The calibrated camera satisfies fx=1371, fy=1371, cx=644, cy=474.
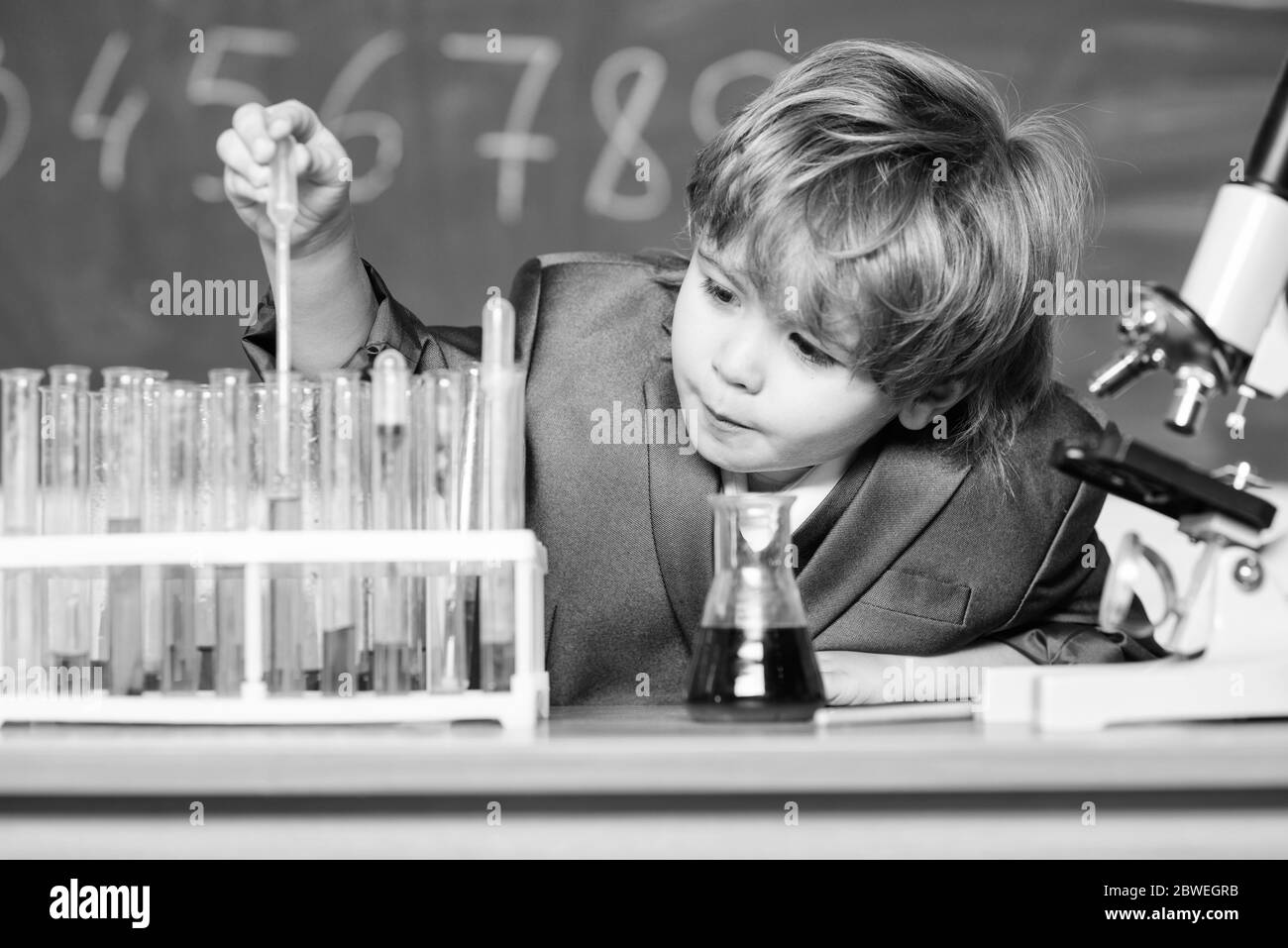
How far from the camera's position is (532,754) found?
64 centimetres

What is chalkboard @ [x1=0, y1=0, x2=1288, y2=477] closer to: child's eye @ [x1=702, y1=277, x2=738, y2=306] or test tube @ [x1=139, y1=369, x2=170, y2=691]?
child's eye @ [x1=702, y1=277, x2=738, y2=306]

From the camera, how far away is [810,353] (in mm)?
1123

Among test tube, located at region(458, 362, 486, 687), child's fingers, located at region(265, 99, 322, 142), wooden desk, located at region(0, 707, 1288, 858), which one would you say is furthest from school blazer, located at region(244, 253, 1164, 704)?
wooden desk, located at region(0, 707, 1288, 858)

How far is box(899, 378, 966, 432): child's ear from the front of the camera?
4.17 feet

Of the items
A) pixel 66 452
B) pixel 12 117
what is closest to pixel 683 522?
pixel 66 452

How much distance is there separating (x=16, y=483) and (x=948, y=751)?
0.58 meters

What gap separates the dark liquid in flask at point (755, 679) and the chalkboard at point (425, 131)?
1693 mm

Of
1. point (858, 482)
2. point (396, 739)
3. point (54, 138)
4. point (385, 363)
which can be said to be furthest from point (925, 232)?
point (54, 138)

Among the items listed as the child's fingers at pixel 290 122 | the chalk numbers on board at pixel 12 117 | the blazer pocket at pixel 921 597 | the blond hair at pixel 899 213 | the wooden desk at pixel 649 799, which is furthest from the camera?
the chalk numbers on board at pixel 12 117

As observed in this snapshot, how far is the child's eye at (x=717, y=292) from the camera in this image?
1146 millimetres

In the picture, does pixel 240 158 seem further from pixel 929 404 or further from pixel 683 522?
pixel 929 404

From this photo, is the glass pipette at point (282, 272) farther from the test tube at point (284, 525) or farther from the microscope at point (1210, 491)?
the microscope at point (1210, 491)

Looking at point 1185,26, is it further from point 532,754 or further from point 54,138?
point 532,754

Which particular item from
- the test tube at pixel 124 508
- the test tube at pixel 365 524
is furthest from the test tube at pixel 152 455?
the test tube at pixel 365 524
